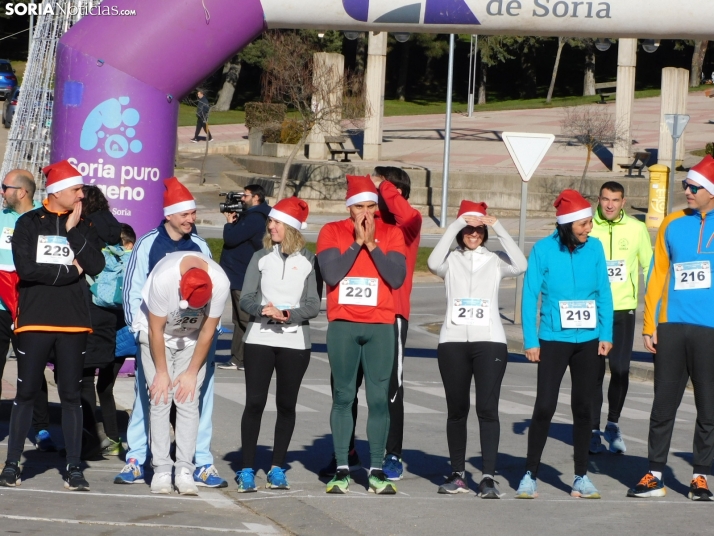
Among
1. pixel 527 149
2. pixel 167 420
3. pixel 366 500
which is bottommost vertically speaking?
pixel 366 500

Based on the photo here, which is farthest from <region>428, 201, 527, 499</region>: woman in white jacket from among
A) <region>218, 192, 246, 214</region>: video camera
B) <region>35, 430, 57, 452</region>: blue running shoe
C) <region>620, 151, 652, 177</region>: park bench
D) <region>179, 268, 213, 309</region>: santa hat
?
<region>620, 151, 652, 177</region>: park bench

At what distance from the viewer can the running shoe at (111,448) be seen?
848 centimetres

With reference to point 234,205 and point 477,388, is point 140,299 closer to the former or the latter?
point 477,388

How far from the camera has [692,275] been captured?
7.61 m

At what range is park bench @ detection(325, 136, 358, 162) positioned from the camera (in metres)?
39.9

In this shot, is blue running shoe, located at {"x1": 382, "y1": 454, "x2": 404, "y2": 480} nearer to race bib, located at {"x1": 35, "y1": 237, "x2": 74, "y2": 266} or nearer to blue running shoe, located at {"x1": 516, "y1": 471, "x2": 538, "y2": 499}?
blue running shoe, located at {"x1": 516, "y1": 471, "x2": 538, "y2": 499}

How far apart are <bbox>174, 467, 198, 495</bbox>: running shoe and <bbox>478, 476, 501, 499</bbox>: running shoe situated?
5.89 ft

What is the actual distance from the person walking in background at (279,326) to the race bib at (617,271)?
271cm

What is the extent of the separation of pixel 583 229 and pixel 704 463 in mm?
1685

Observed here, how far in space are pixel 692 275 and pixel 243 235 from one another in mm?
5940

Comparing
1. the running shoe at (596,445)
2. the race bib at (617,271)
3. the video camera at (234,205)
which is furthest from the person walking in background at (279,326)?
the video camera at (234,205)

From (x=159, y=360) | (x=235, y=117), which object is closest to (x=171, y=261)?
(x=159, y=360)

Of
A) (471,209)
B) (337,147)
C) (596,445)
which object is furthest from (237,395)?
(337,147)

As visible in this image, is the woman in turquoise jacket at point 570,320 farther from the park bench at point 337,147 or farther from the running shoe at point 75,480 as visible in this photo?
the park bench at point 337,147
